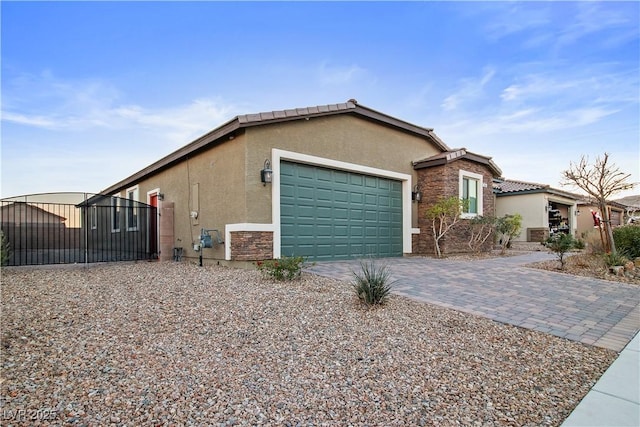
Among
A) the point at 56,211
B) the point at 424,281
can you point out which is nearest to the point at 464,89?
the point at 424,281

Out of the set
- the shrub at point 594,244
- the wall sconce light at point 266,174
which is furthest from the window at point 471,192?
the wall sconce light at point 266,174

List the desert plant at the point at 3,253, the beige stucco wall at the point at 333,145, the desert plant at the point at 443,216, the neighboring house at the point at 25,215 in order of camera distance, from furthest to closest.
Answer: the desert plant at the point at 443,216 → the neighboring house at the point at 25,215 → the beige stucco wall at the point at 333,145 → the desert plant at the point at 3,253

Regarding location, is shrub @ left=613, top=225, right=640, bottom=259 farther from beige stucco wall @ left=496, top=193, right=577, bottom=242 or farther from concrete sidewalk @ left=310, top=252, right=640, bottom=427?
beige stucco wall @ left=496, top=193, right=577, bottom=242

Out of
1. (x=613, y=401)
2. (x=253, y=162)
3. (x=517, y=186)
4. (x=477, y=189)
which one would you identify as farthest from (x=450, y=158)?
(x=517, y=186)

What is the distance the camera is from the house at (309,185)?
7.86m

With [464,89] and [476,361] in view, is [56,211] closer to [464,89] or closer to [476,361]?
[476,361]

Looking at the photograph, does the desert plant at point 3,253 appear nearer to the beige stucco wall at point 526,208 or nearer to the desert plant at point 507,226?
the desert plant at point 507,226

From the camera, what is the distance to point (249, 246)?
7707 millimetres

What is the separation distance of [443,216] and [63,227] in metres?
13.8

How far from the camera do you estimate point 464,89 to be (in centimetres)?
1170

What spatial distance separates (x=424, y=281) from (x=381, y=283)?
2.40m

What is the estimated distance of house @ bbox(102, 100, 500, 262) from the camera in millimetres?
7859

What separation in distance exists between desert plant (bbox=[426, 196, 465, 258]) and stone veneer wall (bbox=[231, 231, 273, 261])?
5958 millimetres

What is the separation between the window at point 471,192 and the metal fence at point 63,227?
10795 millimetres
